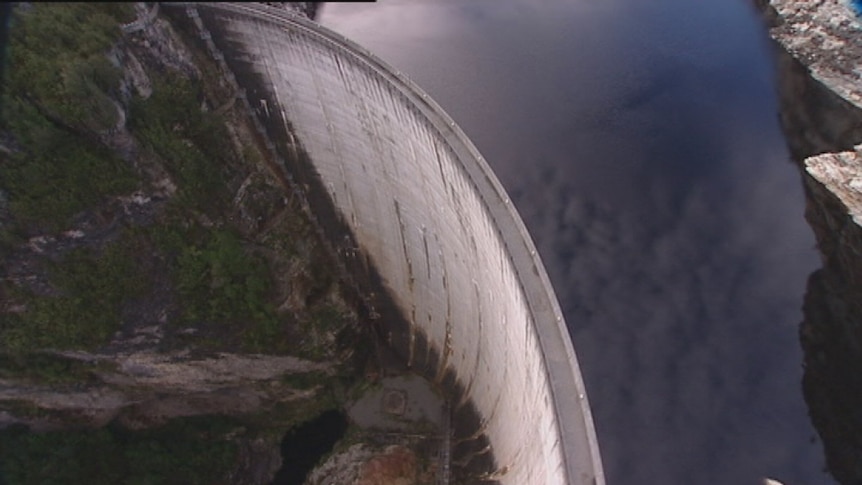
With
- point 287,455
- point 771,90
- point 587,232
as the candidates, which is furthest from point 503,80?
point 287,455

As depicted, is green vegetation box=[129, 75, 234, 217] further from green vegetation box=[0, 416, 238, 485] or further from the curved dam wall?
green vegetation box=[0, 416, 238, 485]

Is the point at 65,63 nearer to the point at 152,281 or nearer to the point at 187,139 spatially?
the point at 187,139

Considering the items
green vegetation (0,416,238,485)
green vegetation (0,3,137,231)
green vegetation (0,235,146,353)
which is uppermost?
green vegetation (0,3,137,231)

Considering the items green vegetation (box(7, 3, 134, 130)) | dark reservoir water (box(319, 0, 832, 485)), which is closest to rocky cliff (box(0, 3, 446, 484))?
green vegetation (box(7, 3, 134, 130))

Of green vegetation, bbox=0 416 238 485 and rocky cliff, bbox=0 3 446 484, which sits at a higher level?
rocky cliff, bbox=0 3 446 484

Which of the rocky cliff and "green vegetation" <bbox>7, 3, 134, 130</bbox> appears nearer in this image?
"green vegetation" <bbox>7, 3, 134, 130</bbox>

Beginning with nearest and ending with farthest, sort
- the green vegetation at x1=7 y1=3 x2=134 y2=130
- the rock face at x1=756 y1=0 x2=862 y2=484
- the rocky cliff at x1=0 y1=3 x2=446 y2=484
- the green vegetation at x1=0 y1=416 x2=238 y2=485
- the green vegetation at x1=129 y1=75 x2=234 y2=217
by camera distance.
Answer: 1. the green vegetation at x1=7 y1=3 x2=134 y2=130
2. the rocky cliff at x1=0 y1=3 x2=446 y2=484
3. the rock face at x1=756 y1=0 x2=862 y2=484
4. the green vegetation at x1=129 y1=75 x2=234 y2=217
5. the green vegetation at x1=0 y1=416 x2=238 y2=485

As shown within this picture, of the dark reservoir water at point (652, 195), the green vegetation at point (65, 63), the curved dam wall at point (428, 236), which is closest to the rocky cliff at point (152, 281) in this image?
the green vegetation at point (65, 63)

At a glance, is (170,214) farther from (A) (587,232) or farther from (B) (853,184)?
(B) (853,184)
